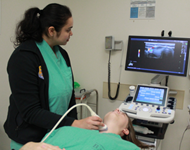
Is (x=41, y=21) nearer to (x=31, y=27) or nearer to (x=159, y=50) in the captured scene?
(x=31, y=27)

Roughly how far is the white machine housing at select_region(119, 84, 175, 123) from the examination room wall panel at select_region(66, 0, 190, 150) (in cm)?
51

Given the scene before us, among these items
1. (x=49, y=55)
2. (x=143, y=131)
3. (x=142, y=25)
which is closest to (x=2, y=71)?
(x=49, y=55)

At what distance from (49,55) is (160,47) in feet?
3.38

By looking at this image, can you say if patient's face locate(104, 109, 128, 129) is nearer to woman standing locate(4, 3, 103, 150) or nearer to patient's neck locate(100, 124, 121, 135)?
patient's neck locate(100, 124, 121, 135)

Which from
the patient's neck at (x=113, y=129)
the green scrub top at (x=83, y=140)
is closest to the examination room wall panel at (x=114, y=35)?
the patient's neck at (x=113, y=129)

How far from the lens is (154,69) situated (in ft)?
5.54

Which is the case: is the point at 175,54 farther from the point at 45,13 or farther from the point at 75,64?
the point at 75,64

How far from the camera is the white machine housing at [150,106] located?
1380mm

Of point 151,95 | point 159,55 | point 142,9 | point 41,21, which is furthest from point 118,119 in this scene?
point 142,9

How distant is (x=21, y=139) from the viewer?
1.11 metres

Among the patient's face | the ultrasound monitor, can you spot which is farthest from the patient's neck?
the ultrasound monitor

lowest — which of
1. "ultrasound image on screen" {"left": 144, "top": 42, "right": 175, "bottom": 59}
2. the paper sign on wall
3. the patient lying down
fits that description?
the patient lying down

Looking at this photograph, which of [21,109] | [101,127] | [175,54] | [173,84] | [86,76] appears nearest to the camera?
[21,109]

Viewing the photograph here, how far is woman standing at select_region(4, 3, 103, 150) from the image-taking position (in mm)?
1023
